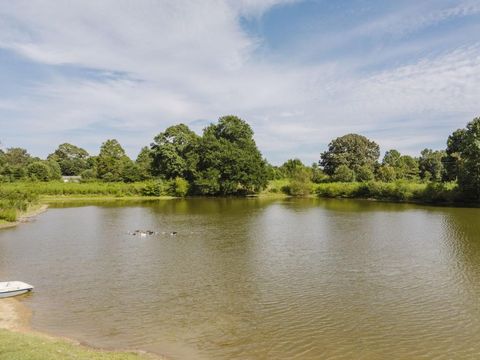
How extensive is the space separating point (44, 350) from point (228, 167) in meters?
66.9

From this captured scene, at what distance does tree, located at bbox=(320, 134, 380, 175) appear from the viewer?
318 ft

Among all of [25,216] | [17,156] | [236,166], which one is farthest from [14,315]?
[17,156]

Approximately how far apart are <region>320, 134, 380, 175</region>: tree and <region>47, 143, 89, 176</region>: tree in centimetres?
8181

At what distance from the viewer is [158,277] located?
63.8 ft

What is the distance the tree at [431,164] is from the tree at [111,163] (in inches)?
2709

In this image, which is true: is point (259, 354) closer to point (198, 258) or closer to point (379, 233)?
point (198, 258)

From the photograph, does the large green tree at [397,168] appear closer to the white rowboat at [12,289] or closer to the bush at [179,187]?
the bush at [179,187]

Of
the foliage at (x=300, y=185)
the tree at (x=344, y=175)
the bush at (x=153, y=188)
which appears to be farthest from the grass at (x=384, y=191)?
the bush at (x=153, y=188)

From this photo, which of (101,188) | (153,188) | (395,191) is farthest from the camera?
(153,188)

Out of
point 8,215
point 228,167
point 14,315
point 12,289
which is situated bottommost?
point 14,315

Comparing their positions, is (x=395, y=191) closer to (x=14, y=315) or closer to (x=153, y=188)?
(x=153, y=188)

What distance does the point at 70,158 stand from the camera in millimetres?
140875

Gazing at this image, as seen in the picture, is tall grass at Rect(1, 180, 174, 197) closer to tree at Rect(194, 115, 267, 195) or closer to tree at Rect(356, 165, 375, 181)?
tree at Rect(194, 115, 267, 195)

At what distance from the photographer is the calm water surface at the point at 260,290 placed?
479 inches
